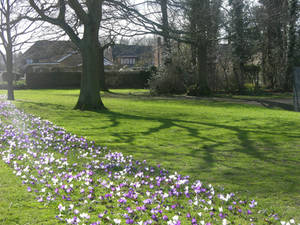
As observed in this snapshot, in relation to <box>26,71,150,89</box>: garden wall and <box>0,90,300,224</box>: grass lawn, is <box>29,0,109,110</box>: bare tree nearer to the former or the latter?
<box>0,90,300,224</box>: grass lawn

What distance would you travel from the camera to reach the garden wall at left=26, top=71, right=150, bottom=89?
132 feet

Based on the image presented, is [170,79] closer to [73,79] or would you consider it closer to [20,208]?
[73,79]

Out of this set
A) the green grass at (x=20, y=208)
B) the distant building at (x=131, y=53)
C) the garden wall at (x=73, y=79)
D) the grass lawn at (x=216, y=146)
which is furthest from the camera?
the garden wall at (x=73, y=79)

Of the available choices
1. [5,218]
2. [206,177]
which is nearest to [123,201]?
[5,218]

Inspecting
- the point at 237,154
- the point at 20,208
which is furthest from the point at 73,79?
the point at 20,208

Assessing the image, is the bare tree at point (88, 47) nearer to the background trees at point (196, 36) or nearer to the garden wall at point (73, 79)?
the background trees at point (196, 36)

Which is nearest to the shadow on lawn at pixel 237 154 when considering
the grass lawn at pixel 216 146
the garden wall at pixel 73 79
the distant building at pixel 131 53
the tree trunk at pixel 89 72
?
the grass lawn at pixel 216 146

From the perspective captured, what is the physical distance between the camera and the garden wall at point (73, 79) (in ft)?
132

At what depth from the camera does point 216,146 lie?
8.21 metres

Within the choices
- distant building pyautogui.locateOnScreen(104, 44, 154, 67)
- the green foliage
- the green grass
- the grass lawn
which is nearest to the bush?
the green foliage

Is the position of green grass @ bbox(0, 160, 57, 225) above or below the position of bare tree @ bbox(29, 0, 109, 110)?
below

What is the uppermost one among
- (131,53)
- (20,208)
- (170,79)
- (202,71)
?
(131,53)

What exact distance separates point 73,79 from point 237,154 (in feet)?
122

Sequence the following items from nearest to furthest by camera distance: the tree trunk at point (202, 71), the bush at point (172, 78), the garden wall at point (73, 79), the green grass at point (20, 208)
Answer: the green grass at point (20, 208) < the tree trunk at point (202, 71) < the bush at point (172, 78) < the garden wall at point (73, 79)
